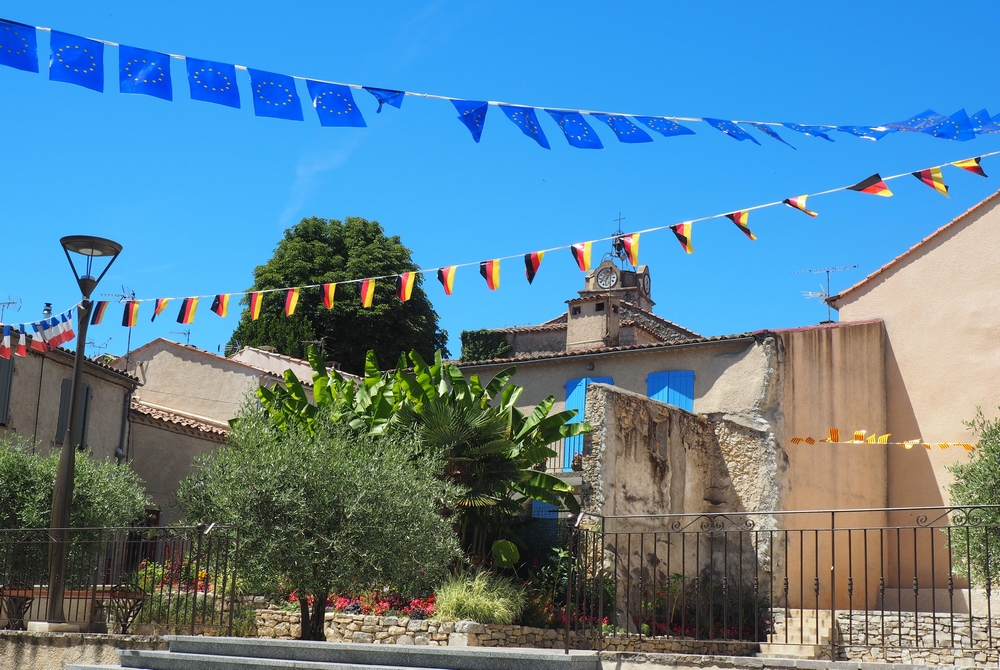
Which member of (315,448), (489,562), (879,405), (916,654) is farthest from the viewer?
(879,405)

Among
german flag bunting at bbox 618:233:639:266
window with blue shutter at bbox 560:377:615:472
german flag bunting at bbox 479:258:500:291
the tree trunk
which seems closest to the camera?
the tree trunk

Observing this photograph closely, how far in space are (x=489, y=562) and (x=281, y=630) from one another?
368 cm

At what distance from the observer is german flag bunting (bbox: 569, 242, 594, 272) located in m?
12.5

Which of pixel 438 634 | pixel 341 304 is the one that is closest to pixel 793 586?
pixel 438 634

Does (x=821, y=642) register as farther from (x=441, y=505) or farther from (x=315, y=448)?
(x=315, y=448)

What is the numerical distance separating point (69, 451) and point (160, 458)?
13.6 meters

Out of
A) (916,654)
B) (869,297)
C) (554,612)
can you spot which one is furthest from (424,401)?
(869,297)

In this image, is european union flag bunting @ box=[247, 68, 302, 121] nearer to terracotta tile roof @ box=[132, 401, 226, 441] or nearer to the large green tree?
terracotta tile roof @ box=[132, 401, 226, 441]

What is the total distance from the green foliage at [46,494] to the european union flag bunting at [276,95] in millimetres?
7460

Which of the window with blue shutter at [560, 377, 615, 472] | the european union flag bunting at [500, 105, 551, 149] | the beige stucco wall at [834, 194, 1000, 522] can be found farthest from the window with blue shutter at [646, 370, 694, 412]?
the european union flag bunting at [500, 105, 551, 149]

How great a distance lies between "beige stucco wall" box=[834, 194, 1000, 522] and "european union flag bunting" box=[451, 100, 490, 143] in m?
14.8

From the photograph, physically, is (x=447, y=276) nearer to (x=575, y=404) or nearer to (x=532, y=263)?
(x=532, y=263)

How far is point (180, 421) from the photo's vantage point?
23.7m

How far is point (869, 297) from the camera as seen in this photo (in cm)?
2173
